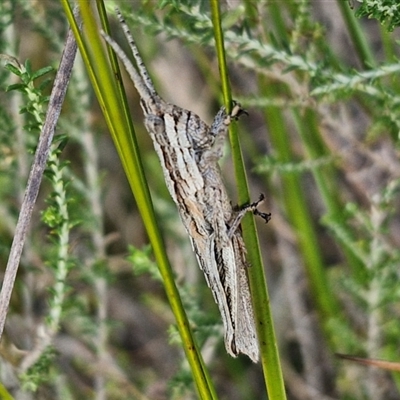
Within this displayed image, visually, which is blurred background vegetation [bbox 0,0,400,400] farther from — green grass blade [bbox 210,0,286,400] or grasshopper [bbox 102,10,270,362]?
green grass blade [bbox 210,0,286,400]

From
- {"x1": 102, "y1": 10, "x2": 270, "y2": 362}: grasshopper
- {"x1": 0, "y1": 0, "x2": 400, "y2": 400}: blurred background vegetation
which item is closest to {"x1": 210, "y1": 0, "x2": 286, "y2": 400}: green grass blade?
{"x1": 102, "y1": 10, "x2": 270, "y2": 362}: grasshopper

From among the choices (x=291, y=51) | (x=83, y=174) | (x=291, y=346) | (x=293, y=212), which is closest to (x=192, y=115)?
(x=291, y=51)

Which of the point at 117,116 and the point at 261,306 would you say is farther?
the point at 261,306

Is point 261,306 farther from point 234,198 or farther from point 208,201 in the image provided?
point 234,198

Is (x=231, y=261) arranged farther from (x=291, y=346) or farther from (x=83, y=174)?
(x=83, y=174)

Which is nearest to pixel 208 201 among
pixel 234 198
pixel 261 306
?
pixel 261 306

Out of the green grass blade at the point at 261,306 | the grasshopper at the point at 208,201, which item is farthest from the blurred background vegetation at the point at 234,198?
the green grass blade at the point at 261,306
